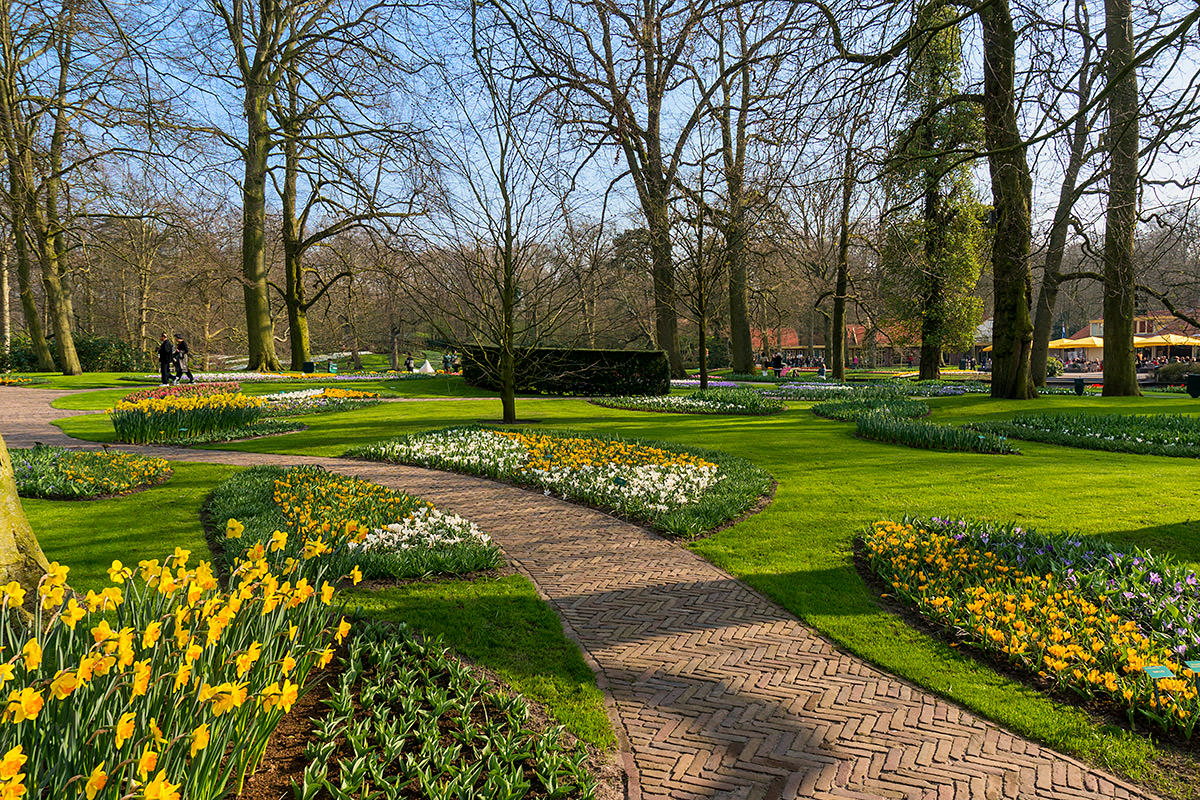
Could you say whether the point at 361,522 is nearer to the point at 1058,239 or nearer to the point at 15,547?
the point at 15,547

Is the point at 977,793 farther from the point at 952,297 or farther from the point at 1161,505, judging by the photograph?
the point at 952,297

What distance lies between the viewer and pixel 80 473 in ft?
24.1

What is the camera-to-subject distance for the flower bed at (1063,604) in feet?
11.1

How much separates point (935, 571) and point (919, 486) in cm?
316

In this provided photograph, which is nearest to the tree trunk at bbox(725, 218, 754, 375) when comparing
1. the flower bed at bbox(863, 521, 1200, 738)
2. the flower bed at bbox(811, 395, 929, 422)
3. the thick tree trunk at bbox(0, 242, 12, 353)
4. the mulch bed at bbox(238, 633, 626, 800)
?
the flower bed at bbox(811, 395, 929, 422)

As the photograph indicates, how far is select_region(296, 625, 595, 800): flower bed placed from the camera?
2.56 meters

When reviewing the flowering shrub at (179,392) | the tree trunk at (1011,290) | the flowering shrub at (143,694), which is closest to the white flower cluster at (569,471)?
the flowering shrub at (143,694)

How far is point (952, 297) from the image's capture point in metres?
28.5

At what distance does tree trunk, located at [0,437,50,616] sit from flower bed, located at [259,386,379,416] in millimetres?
11402

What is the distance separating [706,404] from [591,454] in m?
8.19

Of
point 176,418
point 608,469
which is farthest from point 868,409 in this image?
point 176,418

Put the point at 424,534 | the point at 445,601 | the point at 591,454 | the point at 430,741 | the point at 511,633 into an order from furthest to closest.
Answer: the point at 591,454 → the point at 424,534 → the point at 445,601 → the point at 511,633 → the point at 430,741

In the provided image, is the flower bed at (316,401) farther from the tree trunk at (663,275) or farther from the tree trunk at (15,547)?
the tree trunk at (15,547)

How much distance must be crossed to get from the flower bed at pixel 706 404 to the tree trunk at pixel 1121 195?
725 cm
